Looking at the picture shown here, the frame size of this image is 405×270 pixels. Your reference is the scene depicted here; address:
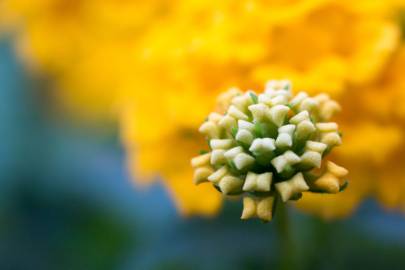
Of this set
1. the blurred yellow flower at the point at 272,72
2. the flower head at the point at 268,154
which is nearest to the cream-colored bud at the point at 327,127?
the flower head at the point at 268,154

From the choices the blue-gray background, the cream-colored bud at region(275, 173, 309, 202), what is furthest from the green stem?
the cream-colored bud at region(275, 173, 309, 202)

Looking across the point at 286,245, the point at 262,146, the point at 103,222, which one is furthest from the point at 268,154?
the point at 103,222

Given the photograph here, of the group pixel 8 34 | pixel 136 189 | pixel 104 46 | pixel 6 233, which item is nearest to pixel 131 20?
pixel 104 46

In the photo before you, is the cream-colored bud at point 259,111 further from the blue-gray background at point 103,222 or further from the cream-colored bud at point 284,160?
the blue-gray background at point 103,222

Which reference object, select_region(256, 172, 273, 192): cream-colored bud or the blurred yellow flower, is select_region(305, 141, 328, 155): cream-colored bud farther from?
the blurred yellow flower

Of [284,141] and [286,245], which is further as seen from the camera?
[286,245]

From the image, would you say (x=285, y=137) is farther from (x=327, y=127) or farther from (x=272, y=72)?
(x=272, y=72)
